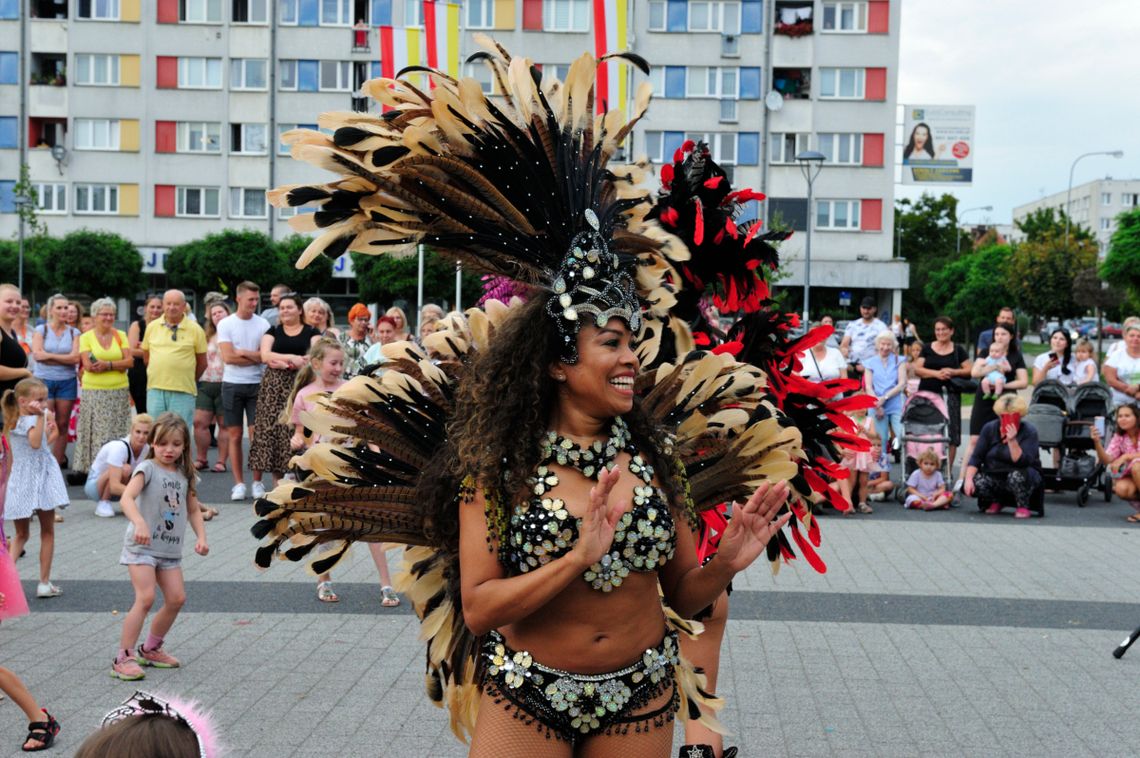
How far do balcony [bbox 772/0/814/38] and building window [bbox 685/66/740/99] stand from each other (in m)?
2.49

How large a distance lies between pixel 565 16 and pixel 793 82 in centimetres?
957

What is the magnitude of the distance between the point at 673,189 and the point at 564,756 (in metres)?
2.53

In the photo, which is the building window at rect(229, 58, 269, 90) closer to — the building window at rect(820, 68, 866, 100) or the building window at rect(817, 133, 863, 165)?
the building window at rect(820, 68, 866, 100)

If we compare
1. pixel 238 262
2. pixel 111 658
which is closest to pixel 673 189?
pixel 111 658

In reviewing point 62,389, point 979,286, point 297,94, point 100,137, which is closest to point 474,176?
point 62,389

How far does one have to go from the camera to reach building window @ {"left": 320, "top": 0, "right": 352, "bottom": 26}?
50.3m

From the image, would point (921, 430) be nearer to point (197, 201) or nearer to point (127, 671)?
point (127, 671)

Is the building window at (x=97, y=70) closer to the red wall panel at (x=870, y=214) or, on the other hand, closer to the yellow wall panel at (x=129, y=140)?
the yellow wall panel at (x=129, y=140)

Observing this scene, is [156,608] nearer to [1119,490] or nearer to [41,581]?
[41,581]

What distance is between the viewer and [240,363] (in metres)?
12.0

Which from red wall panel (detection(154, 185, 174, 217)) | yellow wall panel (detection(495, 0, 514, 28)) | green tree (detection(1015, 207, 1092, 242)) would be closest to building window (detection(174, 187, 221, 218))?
red wall panel (detection(154, 185, 174, 217))

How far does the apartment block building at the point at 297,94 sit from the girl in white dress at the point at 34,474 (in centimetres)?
4187

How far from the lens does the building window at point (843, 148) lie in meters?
50.9

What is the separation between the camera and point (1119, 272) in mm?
38719
